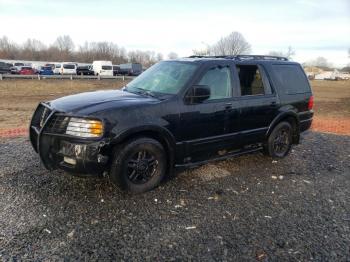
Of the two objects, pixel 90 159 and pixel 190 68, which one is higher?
pixel 190 68

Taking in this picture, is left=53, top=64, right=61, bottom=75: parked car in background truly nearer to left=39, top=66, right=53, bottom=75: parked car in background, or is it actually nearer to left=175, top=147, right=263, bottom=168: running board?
left=39, top=66, right=53, bottom=75: parked car in background

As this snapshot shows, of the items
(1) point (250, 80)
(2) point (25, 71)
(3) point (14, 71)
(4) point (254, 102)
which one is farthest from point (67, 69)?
(4) point (254, 102)

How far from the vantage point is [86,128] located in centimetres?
400

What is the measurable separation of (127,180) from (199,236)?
4.21 ft

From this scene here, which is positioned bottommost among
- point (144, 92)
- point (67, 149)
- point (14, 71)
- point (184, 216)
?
point (184, 216)

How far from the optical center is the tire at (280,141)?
6.09 m

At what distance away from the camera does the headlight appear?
3.99 metres

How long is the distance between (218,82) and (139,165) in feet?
5.99

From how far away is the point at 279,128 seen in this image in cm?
615

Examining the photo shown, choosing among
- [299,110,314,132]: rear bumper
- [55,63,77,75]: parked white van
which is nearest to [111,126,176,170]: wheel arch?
[299,110,314,132]: rear bumper

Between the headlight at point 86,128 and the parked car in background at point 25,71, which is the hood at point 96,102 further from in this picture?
the parked car in background at point 25,71

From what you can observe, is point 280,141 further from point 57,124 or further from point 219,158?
point 57,124

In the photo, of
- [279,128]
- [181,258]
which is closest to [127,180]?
[181,258]

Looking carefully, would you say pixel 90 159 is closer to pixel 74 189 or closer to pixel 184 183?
pixel 74 189
